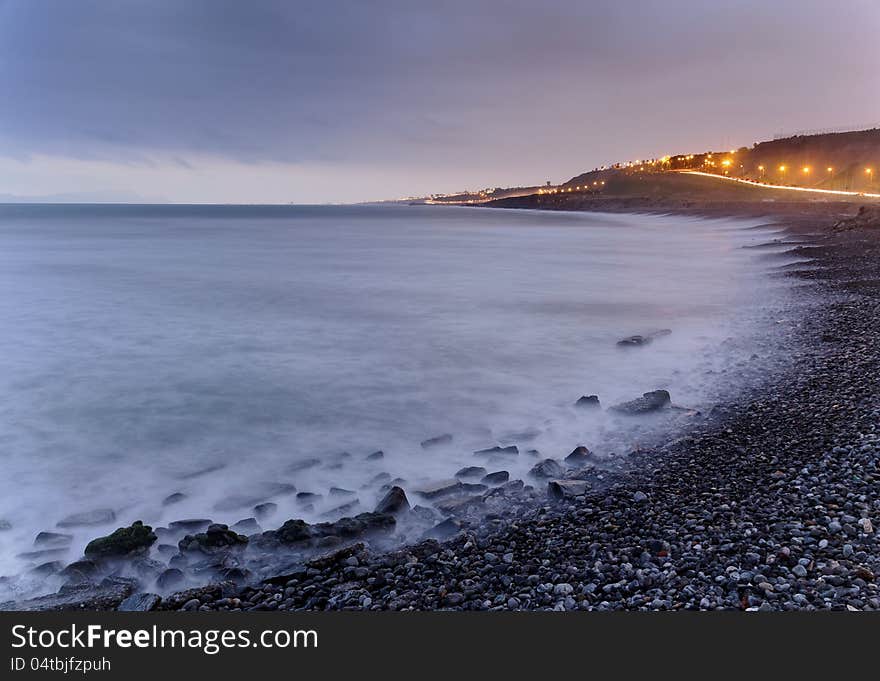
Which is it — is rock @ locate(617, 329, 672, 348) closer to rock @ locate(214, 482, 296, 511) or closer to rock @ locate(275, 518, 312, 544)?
rock @ locate(214, 482, 296, 511)

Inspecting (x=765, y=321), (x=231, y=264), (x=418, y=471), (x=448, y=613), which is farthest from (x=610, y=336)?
(x=231, y=264)

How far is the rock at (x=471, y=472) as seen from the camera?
9000 mm

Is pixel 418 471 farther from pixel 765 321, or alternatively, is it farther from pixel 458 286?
pixel 458 286

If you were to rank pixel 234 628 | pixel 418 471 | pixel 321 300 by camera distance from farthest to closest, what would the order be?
pixel 321 300 < pixel 418 471 < pixel 234 628

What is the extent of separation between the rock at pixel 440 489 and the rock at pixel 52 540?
4604 millimetres

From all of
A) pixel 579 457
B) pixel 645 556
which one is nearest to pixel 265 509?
pixel 579 457

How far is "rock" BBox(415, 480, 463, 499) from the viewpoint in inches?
327

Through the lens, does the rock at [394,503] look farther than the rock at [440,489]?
No

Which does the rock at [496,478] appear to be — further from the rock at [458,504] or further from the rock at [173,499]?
the rock at [173,499]

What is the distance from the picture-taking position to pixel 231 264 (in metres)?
45.6

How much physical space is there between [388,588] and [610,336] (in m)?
14.4

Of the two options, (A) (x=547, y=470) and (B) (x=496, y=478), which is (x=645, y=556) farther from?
(B) (x=496, y=478)

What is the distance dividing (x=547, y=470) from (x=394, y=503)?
7.95 ft

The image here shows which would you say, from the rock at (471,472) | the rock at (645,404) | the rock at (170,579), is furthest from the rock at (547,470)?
the rock at (170,579)
